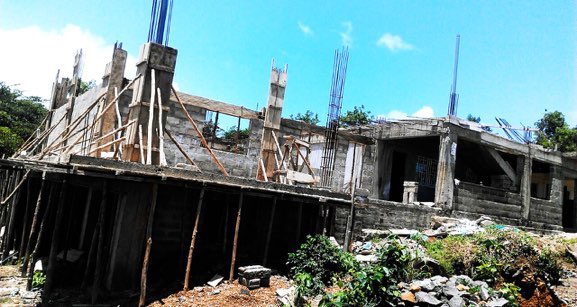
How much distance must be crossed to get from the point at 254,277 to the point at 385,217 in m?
6.19

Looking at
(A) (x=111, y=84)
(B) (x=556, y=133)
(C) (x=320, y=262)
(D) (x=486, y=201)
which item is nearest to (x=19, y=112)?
(A) (x=111, y=84)

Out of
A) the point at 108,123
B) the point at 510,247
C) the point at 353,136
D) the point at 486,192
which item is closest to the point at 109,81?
the point at 108,123

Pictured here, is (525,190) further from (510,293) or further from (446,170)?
(510,293)

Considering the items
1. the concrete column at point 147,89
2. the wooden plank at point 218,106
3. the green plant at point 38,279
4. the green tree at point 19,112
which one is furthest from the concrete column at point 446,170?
the green tree at point 19,112

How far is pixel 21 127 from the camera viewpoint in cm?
2944

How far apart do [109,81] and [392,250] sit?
399 inches

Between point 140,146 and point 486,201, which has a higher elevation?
point 140,146

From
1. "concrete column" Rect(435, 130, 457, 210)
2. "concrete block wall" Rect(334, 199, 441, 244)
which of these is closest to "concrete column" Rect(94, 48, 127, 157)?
"concrete block wall" Rect(334, 199, 441, 244)

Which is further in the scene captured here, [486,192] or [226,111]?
[486,192]

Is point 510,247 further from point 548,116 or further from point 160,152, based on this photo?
point 548,116

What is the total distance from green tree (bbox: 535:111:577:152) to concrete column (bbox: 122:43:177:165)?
85.2 feet

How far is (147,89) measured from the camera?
34.5ft

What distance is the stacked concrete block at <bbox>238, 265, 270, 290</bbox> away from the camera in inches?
377

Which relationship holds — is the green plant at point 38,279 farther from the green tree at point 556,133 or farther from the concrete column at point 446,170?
the green tree at point 556,133
